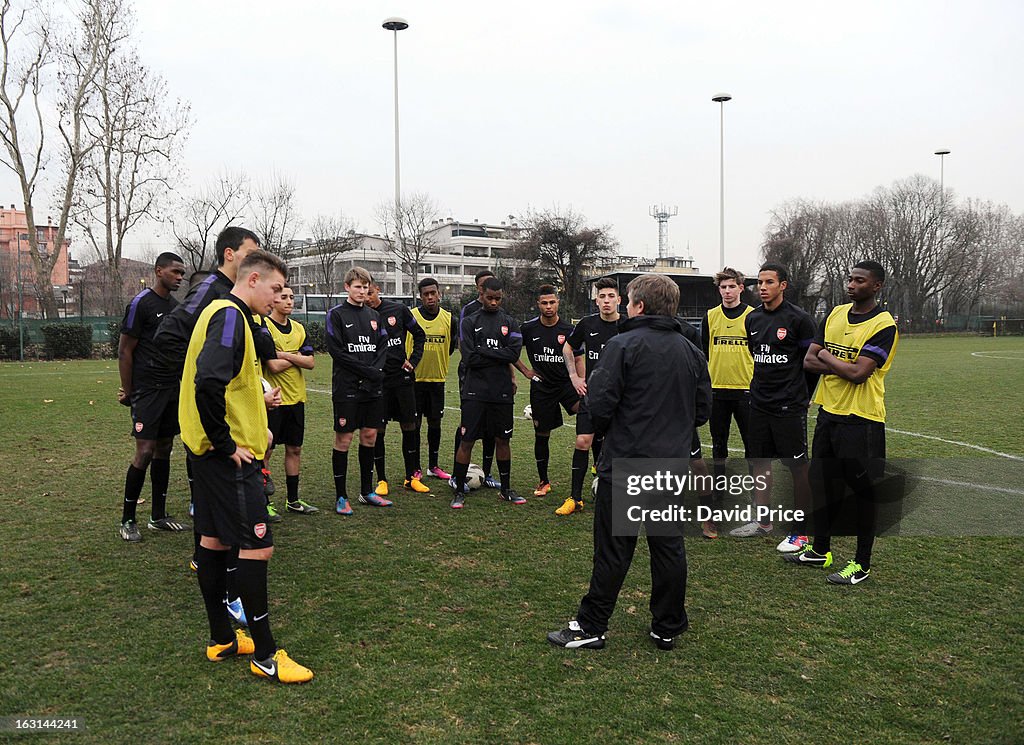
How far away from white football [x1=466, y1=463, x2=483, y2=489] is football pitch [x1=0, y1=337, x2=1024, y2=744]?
53 centimetres

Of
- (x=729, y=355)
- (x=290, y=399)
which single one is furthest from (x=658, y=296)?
(x=290, y=399)

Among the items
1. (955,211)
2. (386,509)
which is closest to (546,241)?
(955,211)

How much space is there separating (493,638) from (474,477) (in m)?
3.81

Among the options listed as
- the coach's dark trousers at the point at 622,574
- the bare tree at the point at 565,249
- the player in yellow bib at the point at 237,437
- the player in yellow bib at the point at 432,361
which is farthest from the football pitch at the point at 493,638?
the bare tree at the point at 565,249

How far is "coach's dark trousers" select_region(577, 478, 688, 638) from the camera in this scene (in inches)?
156

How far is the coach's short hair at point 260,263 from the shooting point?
3.75 meters

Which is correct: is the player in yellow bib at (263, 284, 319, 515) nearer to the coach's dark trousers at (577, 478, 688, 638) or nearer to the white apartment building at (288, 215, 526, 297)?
the coach's dark trousers at (577, 478, 688, 638)

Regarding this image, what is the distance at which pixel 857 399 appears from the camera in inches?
199

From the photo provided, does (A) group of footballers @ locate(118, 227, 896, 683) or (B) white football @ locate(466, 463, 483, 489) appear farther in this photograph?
(B) white football @ locate(466, 463, 483, 489)

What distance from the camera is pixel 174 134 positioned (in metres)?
35.8

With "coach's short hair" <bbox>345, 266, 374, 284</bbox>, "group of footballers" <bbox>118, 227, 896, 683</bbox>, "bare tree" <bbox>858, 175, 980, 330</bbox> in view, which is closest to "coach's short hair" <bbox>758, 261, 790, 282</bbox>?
"group of footballers" <bbox>118, 227, 896, 683</bbox>

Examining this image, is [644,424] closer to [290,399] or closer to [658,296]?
[658,296]

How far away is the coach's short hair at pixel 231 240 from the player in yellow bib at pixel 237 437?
1.89 feet

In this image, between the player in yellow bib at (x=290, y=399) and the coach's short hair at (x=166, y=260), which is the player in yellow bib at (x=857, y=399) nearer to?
the player in yellow bib at (x=290, y=399)
